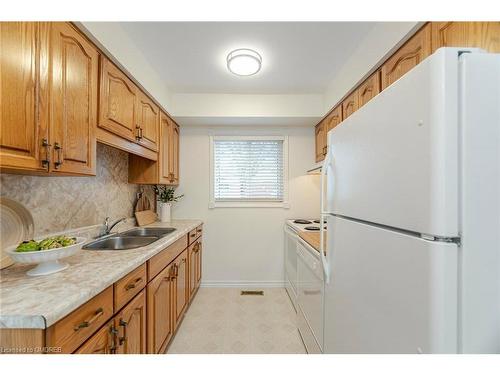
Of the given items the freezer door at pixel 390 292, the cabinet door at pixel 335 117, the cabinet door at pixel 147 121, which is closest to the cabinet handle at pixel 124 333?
the freezer door at pixel 390 292

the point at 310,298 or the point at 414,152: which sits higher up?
the point at 414,152

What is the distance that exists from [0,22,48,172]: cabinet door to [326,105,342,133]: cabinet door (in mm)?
2195

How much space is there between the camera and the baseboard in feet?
9.55

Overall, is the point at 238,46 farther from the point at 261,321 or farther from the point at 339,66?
the point at 261,321

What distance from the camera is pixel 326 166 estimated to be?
1.21 metres

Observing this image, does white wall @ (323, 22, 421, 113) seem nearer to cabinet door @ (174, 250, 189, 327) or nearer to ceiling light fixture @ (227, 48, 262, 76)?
ceiling light fixture @ (227, 48, 262, 76)

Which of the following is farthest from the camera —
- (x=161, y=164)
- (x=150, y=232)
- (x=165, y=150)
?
(x=165, y=150)

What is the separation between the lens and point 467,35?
3.02 feet

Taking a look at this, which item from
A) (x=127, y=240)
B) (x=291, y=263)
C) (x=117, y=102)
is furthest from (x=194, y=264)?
(x=117, y=102)

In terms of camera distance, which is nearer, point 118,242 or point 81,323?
point 81,323

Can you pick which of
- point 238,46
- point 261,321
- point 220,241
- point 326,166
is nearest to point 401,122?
point 326,166

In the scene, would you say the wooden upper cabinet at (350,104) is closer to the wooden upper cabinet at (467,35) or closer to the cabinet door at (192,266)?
the wooden upper cabinet at (467,35)

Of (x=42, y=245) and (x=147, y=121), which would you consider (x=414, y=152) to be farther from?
(x=147, y=121)

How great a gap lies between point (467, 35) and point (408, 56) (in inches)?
14.6
